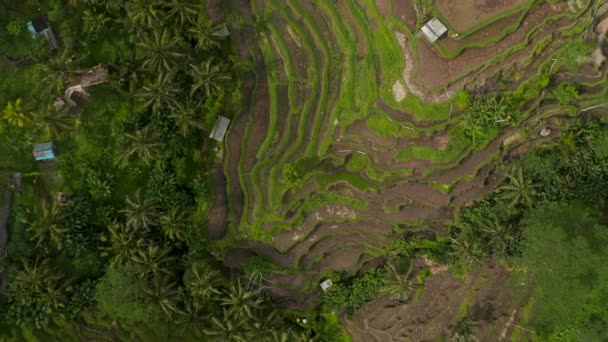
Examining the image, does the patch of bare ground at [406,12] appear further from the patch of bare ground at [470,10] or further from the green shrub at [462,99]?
the green shrub at [462,99]

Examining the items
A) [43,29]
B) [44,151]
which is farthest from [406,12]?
[44,151]

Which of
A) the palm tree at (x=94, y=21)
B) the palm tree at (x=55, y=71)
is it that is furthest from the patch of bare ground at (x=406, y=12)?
the palm tree at (x=55, y=71)

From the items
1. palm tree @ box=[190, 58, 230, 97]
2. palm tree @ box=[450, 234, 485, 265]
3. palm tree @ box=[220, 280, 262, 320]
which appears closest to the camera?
palm tree @ box=[190, 58, 230, 97]

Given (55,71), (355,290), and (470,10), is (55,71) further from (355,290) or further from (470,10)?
(470,10)

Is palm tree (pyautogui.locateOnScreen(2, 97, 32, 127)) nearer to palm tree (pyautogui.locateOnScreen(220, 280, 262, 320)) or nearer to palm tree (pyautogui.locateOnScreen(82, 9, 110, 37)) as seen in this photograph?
palm tree (pyautogui.locateOnScreen(82, 9, 110, 37))

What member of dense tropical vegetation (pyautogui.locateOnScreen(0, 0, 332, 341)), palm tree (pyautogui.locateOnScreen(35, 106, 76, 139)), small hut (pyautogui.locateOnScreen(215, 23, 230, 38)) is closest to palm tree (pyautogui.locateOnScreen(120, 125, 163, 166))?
dense tropical vegetation (pyautogui.locateOnScreen(0, 0, 332, 341))

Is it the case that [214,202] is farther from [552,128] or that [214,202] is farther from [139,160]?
[552,128]

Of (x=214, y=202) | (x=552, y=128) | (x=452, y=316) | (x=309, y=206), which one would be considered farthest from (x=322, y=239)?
(x=552, y=128)
